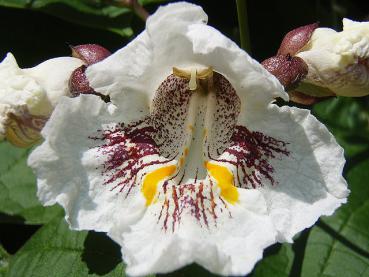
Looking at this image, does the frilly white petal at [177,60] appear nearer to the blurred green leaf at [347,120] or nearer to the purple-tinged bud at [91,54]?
the purple-tinged bud at [91,54]

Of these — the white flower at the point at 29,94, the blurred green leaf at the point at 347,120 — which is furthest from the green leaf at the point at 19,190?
the blurred green leaf at the point at 347,120

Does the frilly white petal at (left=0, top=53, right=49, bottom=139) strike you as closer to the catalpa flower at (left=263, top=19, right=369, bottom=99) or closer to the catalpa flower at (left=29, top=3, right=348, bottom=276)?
the catalpa flower at (left=29, top=3, right=348, bottom=276)

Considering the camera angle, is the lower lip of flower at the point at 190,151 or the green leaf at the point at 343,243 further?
the green leaf at the point at 343,243

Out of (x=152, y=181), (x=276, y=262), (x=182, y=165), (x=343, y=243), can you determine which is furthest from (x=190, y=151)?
(x=343, y=243)

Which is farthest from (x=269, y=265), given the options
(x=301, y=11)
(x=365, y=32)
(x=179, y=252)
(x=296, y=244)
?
(x=301, y=11)

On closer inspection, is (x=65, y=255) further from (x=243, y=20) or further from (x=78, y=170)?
(x=243, y=20)

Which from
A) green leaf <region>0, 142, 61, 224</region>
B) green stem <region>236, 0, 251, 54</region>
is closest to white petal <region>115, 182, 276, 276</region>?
green stem <region>236, 0, 251, 54</region>

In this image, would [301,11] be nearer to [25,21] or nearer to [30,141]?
[25,21]
